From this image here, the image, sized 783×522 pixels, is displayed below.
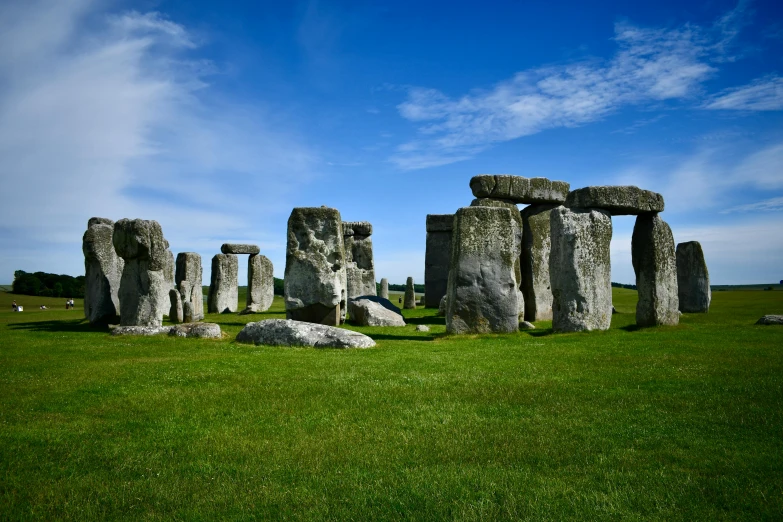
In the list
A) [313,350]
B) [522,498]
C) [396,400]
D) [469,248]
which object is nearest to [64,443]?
[396,400]

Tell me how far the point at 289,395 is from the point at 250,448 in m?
2.06

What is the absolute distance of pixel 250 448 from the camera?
17.1 feet

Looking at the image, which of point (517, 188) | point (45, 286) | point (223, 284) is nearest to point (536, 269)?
point (517, 188)

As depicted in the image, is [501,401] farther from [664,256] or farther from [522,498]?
[664,256]

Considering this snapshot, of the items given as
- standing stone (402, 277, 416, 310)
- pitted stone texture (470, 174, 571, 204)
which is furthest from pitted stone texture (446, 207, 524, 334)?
standing stone (402, 277, 416, 310)

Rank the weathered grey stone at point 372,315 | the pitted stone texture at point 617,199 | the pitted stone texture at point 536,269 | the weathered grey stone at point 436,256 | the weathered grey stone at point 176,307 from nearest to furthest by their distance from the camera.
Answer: the pitted stone texture at point 617,199
the weathered grey stone at point 372,315
the weathered grey stone at point 176,307
the pitted stone texture at point 536,269
the weathered grey stone at point 436,256

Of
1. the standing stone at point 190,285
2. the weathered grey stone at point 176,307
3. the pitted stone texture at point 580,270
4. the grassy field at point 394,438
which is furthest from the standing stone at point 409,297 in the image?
the grassy field at point 394,438

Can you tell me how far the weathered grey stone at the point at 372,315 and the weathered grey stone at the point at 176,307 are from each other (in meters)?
6.52

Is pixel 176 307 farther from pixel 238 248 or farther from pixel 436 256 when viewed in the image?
pixel 436 256

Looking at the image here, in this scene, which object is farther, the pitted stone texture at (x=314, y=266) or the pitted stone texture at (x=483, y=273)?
the pitted stone texture at (x=314, y=266)

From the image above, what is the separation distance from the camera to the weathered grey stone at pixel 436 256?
29938mm

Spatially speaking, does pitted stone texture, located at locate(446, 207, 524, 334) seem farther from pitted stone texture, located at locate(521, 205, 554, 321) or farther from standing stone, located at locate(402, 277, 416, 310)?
standing stone, located at locate(402, 277, 416, 310)

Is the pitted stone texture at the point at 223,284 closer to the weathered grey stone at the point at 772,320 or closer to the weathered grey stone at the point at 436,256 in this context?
the weathered grey stone at the point at 436,256

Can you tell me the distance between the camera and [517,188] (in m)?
21.8
